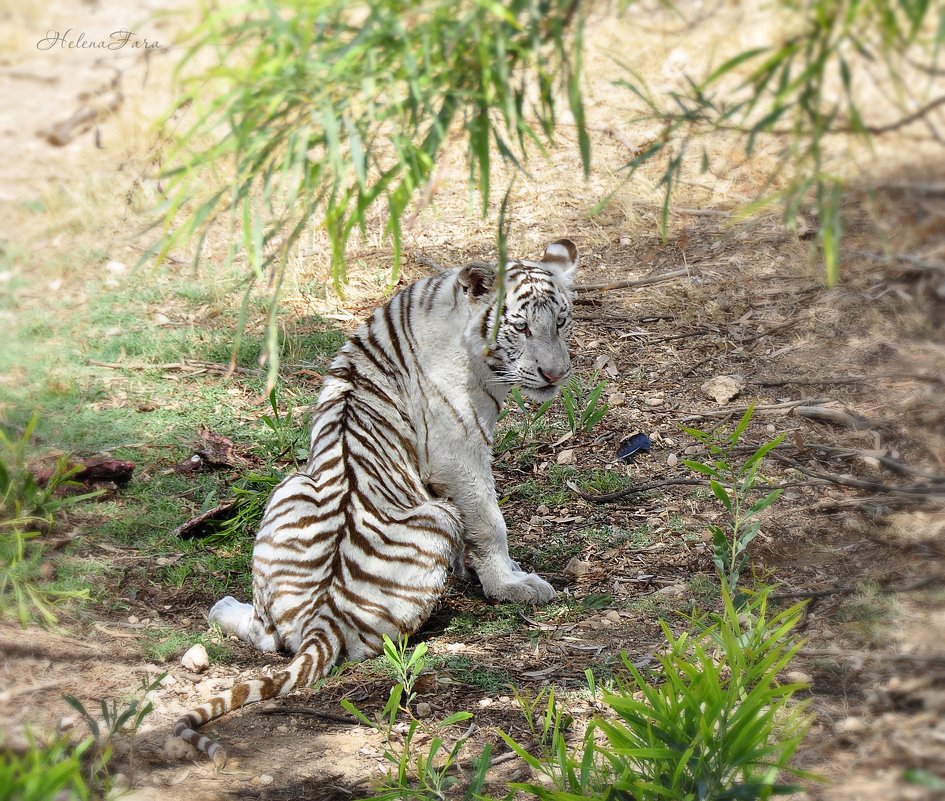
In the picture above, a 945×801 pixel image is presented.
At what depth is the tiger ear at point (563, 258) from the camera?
504 centimetres

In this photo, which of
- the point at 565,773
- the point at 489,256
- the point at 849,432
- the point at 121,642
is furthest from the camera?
the point at 489,256

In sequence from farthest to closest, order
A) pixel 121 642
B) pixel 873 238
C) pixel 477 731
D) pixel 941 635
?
pixel 121 642 < pixel 477 731 < pixel 873 238 < pixel 941 635

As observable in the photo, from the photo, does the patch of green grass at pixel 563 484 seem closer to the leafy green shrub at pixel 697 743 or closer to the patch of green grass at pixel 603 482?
the patch of green grass at pixel 603 482

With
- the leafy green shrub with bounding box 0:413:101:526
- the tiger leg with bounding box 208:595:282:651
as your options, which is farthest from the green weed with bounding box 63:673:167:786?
the leafy green shrub with bounding box 0:413:101:526

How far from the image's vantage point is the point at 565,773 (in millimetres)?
2844

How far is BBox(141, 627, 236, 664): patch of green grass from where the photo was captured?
4.05 metres

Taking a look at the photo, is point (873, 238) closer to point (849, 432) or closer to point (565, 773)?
point (565, 773)

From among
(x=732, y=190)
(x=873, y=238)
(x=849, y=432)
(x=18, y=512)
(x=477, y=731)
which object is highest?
(x=732, y=190)

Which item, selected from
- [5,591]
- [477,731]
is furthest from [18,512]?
[477,731]

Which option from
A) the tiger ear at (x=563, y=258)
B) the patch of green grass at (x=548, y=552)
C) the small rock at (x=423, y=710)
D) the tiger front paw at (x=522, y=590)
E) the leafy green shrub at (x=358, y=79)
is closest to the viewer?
the leafy green shrub at (x=358, y=79)

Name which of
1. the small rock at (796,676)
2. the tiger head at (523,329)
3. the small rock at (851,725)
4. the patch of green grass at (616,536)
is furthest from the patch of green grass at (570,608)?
the small rock at (851,725)

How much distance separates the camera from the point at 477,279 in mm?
4496

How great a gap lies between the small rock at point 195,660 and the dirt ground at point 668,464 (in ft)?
0.10

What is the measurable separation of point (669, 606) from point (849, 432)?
1.73 metres
